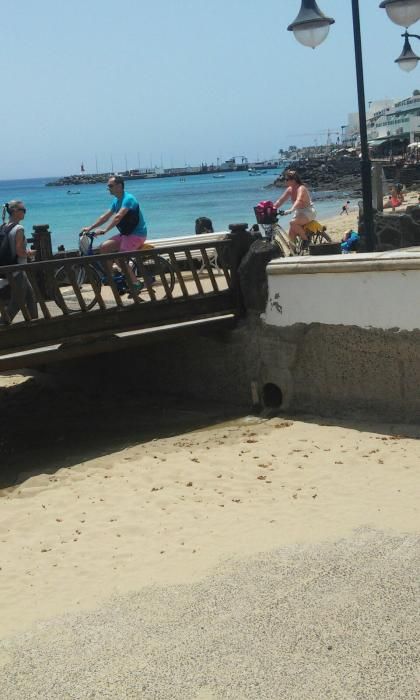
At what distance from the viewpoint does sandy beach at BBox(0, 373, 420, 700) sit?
5258mm

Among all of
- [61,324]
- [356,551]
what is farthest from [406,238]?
[356,551]

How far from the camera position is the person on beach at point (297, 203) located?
13.3 meters

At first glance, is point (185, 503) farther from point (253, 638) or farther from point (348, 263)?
point (348, 263)

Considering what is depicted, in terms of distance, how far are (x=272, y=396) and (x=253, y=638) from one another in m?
5.37

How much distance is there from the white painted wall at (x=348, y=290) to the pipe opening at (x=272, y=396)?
73cm

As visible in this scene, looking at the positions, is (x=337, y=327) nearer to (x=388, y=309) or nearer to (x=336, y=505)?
(x=388, y=309)

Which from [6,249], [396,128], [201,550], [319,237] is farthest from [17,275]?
[396,128]

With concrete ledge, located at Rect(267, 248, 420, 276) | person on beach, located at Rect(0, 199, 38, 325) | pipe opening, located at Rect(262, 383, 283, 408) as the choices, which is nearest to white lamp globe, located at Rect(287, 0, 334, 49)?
concrete ledge, located at Rect(267, 248, 420, 276)

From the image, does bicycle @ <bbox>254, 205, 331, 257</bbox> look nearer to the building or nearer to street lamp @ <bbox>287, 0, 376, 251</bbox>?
street lamp @ <bbox>287, 0, 376, 251</bbox>

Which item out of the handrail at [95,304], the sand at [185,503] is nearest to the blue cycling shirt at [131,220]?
the handrail at [95,304]

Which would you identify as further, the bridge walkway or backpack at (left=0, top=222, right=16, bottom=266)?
backpack at (left=0, top=222, right=16, bottom=266)

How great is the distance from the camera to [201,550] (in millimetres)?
6961

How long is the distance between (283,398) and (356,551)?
398 cm

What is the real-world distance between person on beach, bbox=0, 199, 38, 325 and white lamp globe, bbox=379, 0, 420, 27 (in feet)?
16.4
